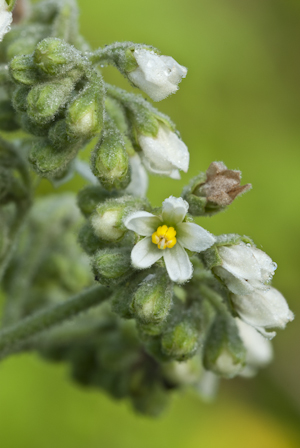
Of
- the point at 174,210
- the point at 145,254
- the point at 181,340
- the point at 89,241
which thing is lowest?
the point at 181,340

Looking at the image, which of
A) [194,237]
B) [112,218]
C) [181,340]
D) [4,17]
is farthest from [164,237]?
[4,17]

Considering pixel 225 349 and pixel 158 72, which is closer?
pixel 158 72

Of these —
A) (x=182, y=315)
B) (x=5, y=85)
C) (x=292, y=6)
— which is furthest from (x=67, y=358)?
(x=292, y=6)

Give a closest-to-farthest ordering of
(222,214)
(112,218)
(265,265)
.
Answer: (265,265) → (112,218) → (222,214)

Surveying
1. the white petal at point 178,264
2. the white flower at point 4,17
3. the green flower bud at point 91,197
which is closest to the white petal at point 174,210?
the white petal at point 178,264

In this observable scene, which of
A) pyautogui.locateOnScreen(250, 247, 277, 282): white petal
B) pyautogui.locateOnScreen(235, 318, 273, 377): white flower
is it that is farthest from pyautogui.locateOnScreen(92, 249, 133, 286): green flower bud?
pyautogui.locateOnScreen(235, 318, 273, 377): white flower

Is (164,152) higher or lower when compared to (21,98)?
higher

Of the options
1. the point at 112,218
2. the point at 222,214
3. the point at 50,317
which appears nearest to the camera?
the point at 112,218

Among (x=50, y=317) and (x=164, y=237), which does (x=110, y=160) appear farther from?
(x=50, y=317)

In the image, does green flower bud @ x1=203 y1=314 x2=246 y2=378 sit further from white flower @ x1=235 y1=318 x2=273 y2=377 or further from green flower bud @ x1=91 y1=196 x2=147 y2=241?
green flower bud @ x1=91 y1=196 x2=147 y2=241
